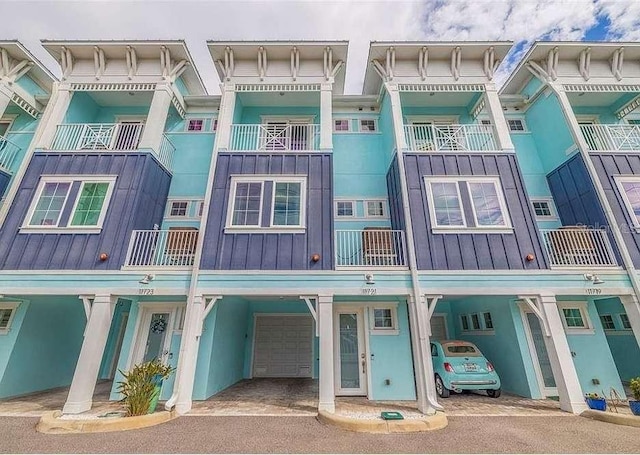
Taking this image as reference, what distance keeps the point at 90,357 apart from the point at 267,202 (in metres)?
5.84

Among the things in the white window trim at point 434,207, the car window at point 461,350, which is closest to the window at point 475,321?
the car window at point 461,350

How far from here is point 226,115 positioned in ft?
32.6

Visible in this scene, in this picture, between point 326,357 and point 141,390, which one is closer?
point 141,390

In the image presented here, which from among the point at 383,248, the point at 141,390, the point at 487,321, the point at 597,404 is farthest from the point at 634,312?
the point at 141,390

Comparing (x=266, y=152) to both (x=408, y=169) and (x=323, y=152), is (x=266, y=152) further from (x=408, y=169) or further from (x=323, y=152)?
(x=408, y=169)

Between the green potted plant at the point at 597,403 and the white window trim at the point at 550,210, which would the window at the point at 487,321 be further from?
the white window trim at the point at 550,210

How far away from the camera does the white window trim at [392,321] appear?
8.52 metres

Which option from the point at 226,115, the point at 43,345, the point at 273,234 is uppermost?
the point at 226,115

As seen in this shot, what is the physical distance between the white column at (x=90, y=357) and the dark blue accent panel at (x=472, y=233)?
8357 millimetres

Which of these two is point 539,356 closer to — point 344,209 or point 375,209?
point 375,209

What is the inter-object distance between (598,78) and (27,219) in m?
19.5

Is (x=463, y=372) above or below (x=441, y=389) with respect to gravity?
above

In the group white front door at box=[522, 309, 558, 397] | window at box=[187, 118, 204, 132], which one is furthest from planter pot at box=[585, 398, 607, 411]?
window at box=[187, 118, 204, 132]

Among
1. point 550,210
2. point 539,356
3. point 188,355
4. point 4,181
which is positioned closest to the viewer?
point 188,355
